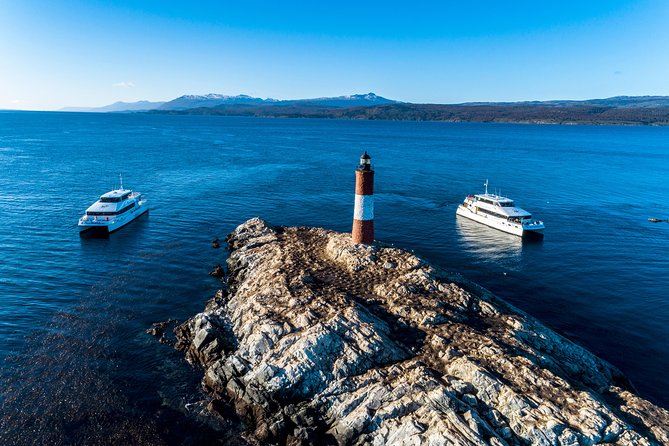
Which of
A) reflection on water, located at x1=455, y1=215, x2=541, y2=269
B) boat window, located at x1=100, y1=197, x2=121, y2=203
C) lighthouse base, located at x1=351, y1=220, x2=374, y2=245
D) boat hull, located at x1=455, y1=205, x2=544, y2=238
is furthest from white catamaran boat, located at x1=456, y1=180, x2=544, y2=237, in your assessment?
boat window, located at x1=100, y1=197, x2=121, y2=203

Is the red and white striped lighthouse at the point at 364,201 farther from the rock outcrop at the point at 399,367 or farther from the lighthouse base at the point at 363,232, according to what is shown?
the rock outcrop at the point at 399,367

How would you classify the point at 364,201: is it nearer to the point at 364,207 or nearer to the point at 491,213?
the point at 364,207

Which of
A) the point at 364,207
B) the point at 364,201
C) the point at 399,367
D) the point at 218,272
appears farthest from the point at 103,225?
the point at 399,367

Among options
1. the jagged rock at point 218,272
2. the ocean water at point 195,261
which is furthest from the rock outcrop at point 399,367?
the jagged rock at point 218,272

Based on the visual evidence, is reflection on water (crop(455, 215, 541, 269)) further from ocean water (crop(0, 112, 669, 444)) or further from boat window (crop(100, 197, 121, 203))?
boat window (crop(100, 197, 121, 203))

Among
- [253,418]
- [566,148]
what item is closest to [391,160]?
[566,148]

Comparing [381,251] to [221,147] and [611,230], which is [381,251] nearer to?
[611,230]
